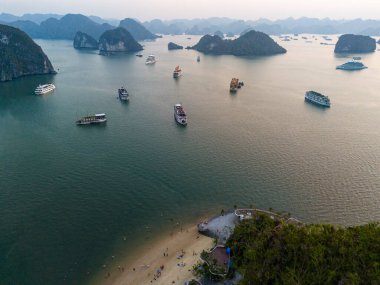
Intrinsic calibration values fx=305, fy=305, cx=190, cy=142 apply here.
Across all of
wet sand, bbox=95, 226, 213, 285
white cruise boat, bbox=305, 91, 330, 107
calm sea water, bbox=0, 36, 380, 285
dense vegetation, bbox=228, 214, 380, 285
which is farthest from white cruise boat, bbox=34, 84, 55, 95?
dense vegetation, bbox=228, 214, 380, 285

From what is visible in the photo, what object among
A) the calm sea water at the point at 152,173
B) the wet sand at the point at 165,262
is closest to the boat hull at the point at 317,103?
the calm sea water at the point at 152,173

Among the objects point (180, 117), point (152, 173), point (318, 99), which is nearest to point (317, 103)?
point (318, 99)

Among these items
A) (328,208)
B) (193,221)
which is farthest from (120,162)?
(328,208)

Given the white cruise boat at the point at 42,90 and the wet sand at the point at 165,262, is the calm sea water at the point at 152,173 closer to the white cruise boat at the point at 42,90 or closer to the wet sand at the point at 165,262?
the wet sand at the point at 165,262

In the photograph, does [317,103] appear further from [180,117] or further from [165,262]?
[165,262]

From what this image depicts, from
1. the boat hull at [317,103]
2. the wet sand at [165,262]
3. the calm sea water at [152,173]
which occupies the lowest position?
the wet sand at [165,262]
